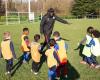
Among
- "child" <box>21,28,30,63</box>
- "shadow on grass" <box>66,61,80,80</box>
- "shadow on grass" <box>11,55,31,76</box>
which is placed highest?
"child" <box>21,28,30,63</box>

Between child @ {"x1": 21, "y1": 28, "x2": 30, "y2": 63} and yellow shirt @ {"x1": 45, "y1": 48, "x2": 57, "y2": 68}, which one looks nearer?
yellow shirt @ {"x1": 45, "y1": 48, "x2": 57, "y2": 68}

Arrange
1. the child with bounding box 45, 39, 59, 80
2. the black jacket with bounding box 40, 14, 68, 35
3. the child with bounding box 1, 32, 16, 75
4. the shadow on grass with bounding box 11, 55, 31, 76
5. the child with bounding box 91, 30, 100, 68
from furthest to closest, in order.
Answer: the black jacket with bounding box 40, 14, 68, 35 < the child with bounding box 91, 30, 100, 68 < the shadow on grass with bounding box 11, 55, 31, 76 < the child with bounding box 1, 32, 16, 75 < the child with bounding box 45, 39, 59, 80

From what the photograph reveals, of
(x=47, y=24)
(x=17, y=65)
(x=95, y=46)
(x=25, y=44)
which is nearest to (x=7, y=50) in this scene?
(x=17, y=65)

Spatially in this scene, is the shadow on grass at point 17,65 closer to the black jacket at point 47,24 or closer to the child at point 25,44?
the child at point 25,44

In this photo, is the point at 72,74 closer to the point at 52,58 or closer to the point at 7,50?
the point at 52,58

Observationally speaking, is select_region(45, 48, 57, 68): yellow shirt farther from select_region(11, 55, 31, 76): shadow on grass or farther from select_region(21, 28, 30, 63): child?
select_region(21, 28, 30, 63): child

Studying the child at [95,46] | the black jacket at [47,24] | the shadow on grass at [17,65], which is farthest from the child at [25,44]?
the child at [95,46]

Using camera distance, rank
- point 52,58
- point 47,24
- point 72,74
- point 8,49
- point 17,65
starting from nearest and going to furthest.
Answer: point 52,58
point 8,49
point 72,74
point 17,65
point 47,24

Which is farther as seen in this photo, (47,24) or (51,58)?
(47,24)

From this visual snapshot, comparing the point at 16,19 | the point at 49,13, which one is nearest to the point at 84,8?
the point at 16,19

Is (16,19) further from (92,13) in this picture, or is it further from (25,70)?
(25,70)

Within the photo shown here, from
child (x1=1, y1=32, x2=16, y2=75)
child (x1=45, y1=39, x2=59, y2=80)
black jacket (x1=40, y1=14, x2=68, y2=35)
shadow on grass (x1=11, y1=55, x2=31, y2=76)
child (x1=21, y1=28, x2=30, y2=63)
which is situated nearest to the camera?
child (x1=45, y1=39, x2=59, y2=80)

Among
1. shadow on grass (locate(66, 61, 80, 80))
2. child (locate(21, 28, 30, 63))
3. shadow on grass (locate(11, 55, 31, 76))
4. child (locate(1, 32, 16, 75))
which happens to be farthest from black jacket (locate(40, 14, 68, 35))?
child (locate(1, 32, 16, 75))

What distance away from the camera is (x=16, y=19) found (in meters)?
49.8
